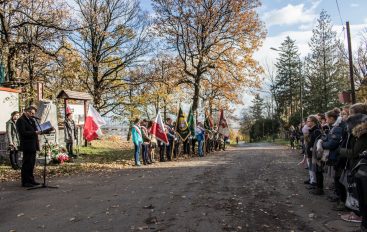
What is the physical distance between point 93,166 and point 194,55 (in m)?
19.6

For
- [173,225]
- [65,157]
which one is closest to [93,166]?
[65,157]

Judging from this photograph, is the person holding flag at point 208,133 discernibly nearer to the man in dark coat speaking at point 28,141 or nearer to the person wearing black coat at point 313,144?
the person wearing black coat at point 313,144

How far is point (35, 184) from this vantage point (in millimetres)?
10242

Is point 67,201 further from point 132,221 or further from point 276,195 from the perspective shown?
point 276,195

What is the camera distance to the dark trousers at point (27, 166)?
33.1ft

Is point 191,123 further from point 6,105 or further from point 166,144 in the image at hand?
point 6,105

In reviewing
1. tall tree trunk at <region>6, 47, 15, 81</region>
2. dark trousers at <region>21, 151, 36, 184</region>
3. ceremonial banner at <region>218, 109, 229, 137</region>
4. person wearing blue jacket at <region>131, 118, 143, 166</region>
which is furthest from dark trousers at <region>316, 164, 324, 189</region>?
ceremonial banner at <region>218, 109, 229, 137</region>

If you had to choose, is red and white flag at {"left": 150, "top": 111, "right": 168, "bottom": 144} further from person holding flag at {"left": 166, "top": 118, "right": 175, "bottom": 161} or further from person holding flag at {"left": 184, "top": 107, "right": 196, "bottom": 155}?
person holding flag at {"left": 184, "top": 107, "right": 196, "bottom": 155}

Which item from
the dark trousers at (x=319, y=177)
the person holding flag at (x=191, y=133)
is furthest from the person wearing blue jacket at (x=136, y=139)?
the dark trousers at (x=319, y=177)

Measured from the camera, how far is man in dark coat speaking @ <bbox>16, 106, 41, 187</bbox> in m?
10.0

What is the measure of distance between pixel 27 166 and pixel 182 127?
11.3m

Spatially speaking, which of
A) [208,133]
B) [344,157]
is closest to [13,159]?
[344,157]

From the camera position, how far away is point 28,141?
398 inches

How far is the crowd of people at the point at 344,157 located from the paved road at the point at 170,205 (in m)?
0.35
